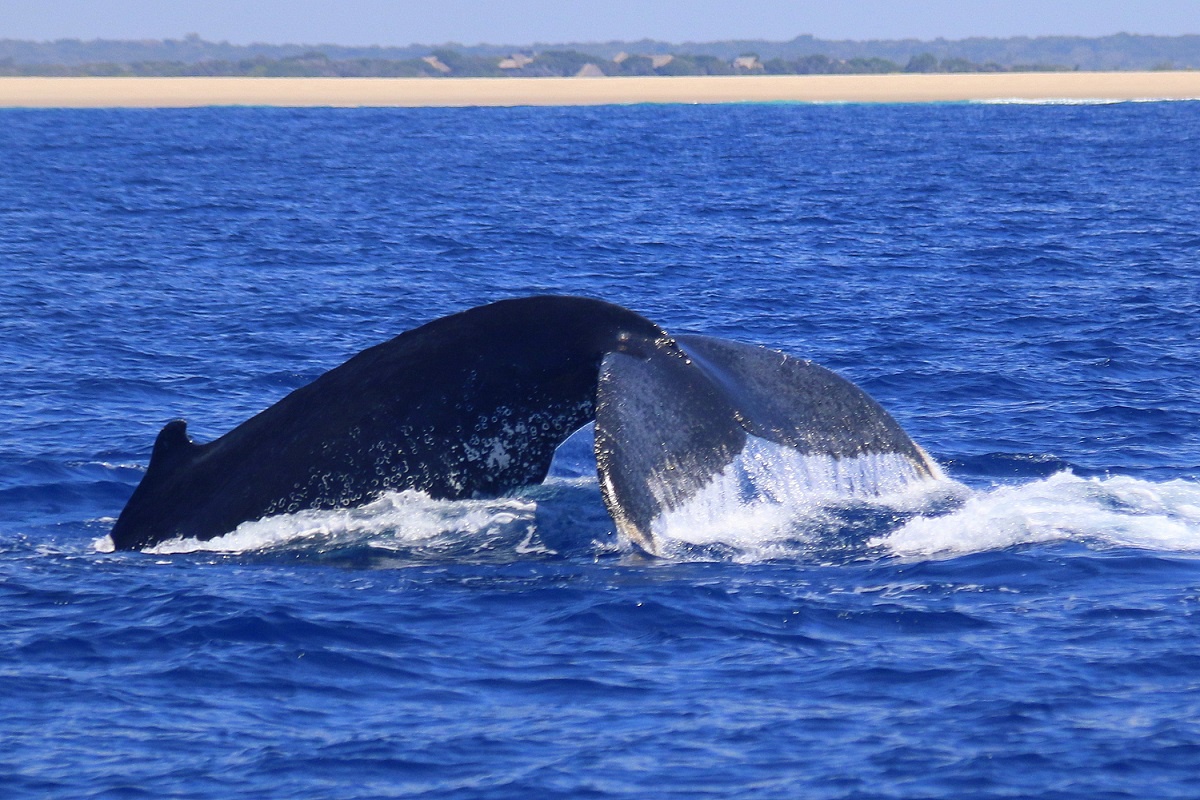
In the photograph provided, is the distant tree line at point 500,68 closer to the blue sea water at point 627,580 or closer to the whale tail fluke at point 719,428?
the blue sea water at point 627,580

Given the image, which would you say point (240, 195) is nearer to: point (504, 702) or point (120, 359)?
point (120, 359)

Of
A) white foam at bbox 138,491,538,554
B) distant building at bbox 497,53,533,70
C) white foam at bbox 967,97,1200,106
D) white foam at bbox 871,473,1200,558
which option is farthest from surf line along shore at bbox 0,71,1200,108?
white foam at bbox 138,491,538,554

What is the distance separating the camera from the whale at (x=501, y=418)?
7258 mm

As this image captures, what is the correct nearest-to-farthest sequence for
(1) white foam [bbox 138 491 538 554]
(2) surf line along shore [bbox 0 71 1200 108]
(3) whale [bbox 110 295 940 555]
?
(3) whale [bbox 110 295 940 555] < (1) white foam [bbox 138 491 538 554] < (2) surf line along shore [bbox 0 71 1200 108]

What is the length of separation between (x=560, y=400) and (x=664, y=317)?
1016cm

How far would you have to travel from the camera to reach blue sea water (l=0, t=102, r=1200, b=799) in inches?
237

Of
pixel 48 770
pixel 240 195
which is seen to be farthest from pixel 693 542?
pixel 240 195

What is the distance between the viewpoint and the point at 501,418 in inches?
300

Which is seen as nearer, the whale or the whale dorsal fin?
the whale

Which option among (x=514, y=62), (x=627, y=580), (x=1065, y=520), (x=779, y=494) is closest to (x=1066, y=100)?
(x=1065, y=520)

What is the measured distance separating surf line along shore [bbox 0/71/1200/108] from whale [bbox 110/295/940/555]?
282ft

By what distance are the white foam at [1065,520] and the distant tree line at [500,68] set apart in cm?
14523

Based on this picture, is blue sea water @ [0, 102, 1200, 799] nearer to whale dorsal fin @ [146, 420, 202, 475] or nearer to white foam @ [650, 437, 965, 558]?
white foam @ [650, 437, 965, 558]

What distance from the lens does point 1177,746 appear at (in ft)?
19.7
